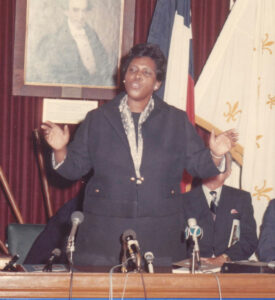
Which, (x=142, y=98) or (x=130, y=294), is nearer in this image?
(x=130, y=294)

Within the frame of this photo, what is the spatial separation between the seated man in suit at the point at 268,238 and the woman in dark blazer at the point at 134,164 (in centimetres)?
112

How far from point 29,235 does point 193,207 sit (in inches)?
46.7

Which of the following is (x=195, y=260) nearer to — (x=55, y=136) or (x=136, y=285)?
(x=136, y=285)

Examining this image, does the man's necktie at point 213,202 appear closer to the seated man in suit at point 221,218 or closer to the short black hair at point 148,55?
the seated man in suit at point 221,218

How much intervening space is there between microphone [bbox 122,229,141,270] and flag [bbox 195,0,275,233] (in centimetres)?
258

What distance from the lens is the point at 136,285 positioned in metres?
2.31

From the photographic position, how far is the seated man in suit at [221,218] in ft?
13.7

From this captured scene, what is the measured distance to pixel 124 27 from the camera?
5230 millimetres

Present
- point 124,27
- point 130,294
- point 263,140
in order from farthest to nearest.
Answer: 1. point 124,27
2. point 263,140
3. point 130,294

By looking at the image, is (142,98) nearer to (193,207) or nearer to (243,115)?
(193,207)

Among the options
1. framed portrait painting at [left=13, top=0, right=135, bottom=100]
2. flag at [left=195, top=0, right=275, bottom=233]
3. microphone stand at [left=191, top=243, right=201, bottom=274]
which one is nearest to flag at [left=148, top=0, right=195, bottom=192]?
flag at [left=195, top=0, right=275, bottom=233]

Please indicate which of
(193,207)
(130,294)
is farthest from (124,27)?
(130,294)

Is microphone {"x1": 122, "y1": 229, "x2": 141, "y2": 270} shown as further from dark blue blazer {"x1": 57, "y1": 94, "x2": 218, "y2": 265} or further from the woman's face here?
the woman's face

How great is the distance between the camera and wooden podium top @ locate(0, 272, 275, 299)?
2.27 meters
